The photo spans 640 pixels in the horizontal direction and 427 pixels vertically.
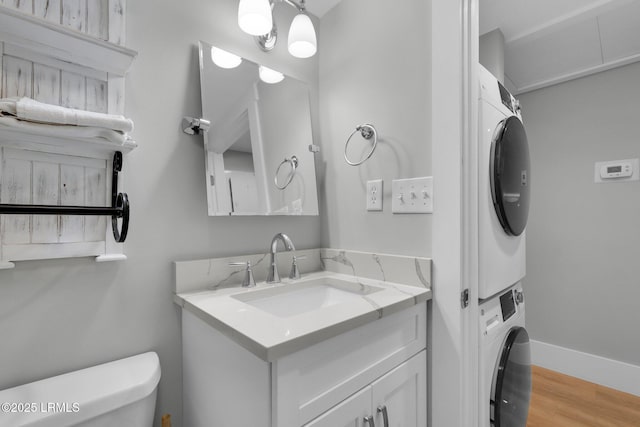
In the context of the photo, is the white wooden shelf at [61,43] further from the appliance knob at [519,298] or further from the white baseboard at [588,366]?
the white baseboard at [588,366]

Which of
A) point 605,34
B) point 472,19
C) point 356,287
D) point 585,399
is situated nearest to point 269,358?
point 356,287

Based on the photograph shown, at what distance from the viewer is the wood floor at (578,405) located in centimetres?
180

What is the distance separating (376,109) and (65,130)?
1.16m

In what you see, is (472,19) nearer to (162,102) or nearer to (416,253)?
(416,253)

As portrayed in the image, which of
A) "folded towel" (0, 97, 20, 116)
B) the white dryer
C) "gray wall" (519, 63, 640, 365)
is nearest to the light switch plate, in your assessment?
the white dryer

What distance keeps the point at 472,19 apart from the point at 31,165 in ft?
5.20

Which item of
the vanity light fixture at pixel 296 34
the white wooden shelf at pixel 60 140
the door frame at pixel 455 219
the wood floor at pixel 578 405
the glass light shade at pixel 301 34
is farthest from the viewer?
the wood floor at pixel 578 405

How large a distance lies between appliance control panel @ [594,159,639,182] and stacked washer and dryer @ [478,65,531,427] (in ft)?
4.33

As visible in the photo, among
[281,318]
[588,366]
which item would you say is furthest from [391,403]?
[588,366]

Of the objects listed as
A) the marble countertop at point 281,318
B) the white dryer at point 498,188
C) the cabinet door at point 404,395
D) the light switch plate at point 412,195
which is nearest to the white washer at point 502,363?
the white dryer at point 498,188

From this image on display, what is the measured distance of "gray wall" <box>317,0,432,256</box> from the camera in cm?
123

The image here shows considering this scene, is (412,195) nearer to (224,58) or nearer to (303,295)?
(303,295)

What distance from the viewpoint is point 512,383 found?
133 cm

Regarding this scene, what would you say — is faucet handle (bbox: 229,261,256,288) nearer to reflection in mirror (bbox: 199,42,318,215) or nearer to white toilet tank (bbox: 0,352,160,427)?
reflection in mirror (bbox: 199,42,318,215)
